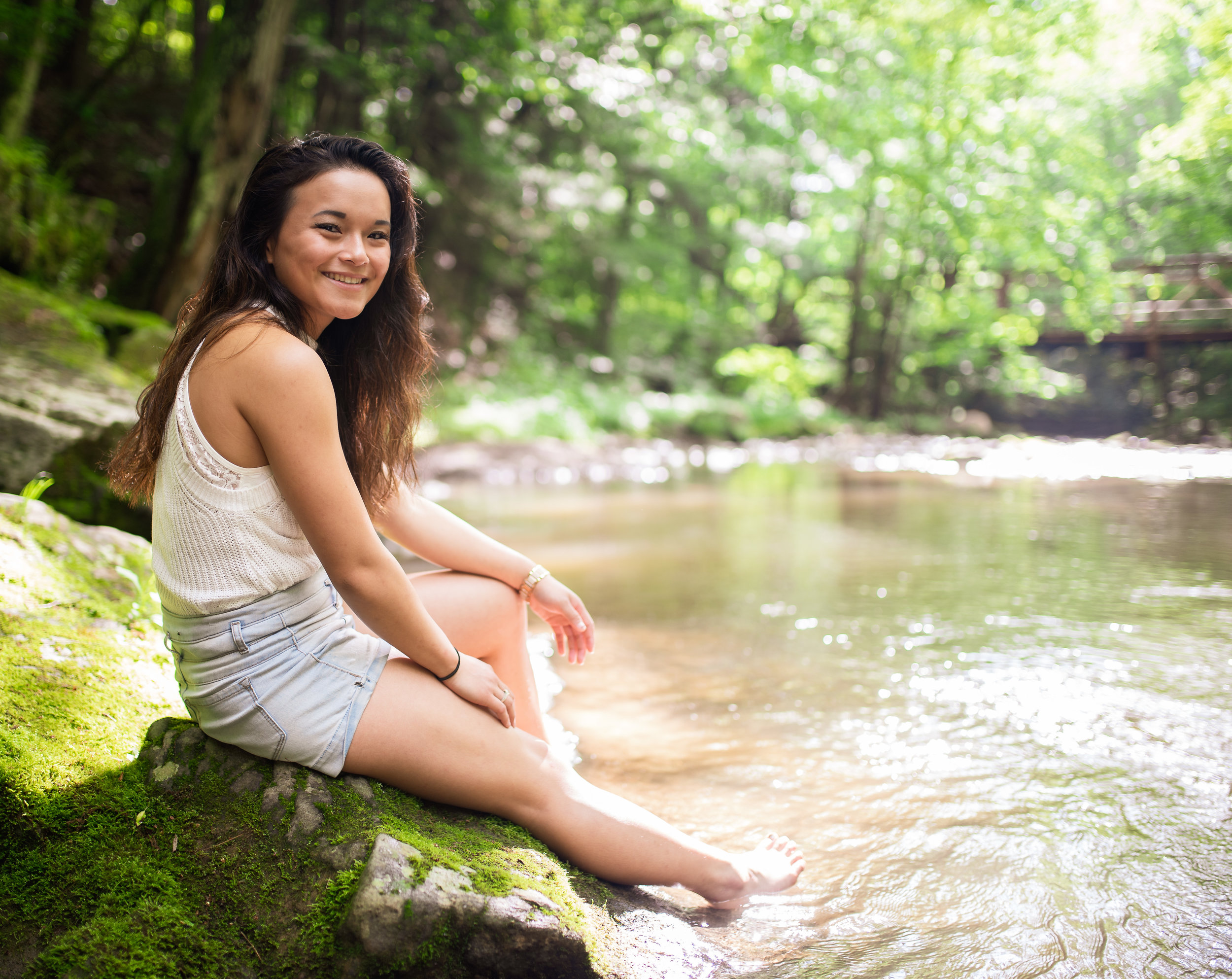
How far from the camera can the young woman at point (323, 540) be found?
4.89 ft

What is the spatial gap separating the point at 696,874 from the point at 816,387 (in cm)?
2249

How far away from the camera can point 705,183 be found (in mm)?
17594

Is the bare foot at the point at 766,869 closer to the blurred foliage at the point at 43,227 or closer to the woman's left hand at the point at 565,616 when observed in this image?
the woman's left hand at the point at 565,616

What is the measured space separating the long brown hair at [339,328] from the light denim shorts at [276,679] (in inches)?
14.7

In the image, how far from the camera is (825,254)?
2155 cm

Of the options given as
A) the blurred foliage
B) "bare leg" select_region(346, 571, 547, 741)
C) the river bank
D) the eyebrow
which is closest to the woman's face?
the eyebrow

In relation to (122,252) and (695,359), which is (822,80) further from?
(122,252)

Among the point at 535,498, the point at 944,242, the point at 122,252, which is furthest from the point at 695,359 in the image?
the point at 122,252

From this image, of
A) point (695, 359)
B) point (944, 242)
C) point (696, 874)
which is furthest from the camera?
point (695, 359)

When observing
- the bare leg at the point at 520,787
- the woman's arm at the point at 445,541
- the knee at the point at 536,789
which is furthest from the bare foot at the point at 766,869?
the woman's arm at the point at 445,541

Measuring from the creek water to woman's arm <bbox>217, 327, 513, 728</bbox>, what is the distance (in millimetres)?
999

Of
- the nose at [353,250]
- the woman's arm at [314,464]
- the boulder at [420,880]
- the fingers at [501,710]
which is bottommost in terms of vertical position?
the boulder at [420,880]

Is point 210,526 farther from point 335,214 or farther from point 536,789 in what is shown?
point 536,789

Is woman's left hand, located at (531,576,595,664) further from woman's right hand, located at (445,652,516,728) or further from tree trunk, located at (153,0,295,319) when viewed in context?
tree trunk, located at (153,0,295,319)
